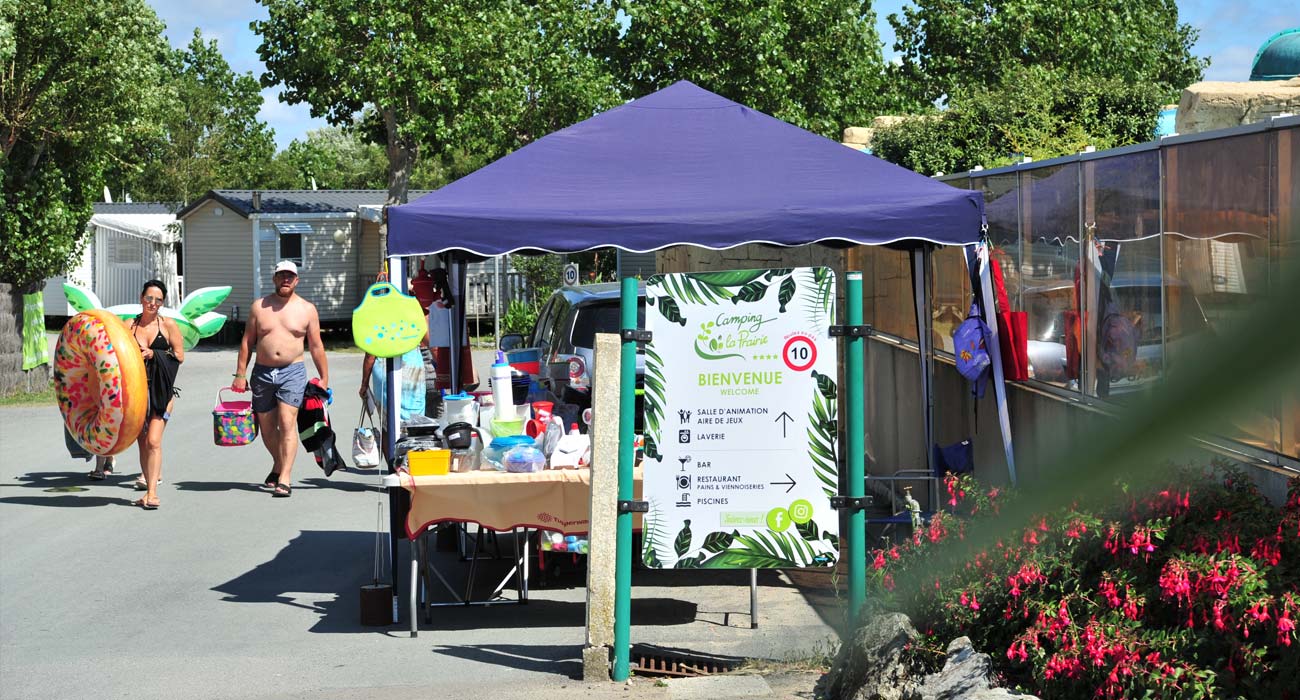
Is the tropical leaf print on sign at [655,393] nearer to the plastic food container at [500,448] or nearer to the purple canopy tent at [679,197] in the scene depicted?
the purple canopy tent at [679,197]

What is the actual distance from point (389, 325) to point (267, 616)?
1730mm

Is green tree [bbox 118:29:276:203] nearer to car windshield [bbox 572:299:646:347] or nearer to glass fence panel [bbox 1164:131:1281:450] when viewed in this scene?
car windshield [bbox 572:299:646:347]

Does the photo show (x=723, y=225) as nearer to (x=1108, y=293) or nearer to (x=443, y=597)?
(x=1108, y=293)

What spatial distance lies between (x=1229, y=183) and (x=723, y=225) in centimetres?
248

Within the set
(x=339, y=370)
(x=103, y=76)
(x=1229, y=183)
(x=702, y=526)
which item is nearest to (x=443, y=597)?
(x=702, y=526)

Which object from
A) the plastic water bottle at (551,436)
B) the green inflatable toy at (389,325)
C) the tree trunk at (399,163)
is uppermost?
the tree trunk at (399,163)

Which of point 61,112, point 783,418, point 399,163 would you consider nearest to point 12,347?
point 61,112

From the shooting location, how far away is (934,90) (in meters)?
33.2

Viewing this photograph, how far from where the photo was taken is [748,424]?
612 centimetres

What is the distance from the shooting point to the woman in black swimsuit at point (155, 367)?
10.9m

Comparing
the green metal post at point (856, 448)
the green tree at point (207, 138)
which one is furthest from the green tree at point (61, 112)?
the green tree at point (207, 138)

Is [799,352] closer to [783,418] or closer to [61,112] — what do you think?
[783,418]

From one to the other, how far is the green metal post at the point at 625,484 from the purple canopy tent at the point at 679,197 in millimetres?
821

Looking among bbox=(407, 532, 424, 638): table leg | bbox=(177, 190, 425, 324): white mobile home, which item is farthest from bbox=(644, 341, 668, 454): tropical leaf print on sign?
bbox=(177, 190, 425, 324): white mobile home
